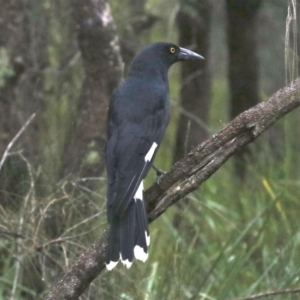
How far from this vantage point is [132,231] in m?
3.71

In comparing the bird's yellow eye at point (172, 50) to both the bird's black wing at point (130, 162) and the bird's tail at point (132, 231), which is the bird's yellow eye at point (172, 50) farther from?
the bird's tail at point (132, 231)

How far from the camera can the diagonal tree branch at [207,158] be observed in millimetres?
3387

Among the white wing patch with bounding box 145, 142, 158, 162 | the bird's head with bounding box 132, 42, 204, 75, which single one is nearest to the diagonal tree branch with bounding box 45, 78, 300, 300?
the white wing patch with bounding box 145, 142, 158, 162

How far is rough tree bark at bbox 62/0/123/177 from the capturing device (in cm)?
503

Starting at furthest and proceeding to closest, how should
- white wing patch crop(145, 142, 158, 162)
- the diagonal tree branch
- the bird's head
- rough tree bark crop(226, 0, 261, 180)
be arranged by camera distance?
rough tree bark crop(226, 0, 261, 180) < the bird's head < white wing patch crop(145, 142, 158, 162) < the diagonal tree branch

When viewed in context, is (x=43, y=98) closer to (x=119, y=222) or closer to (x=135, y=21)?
(x=135, y=21)

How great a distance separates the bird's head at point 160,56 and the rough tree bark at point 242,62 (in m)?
2.48

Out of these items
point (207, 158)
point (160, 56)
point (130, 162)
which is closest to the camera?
point (207, 158)

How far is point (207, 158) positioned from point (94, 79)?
1864 mm

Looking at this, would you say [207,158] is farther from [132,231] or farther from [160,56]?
[160,56]

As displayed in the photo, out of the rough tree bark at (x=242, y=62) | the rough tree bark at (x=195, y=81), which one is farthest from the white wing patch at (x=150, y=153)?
the rough tree bark at (x=242, y=62)

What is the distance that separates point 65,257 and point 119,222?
583 millimetres

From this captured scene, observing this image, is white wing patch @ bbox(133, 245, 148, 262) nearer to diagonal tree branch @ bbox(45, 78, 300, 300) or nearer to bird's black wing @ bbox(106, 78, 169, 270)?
bird's black wing @ bbox(106, 78, 169, 270)

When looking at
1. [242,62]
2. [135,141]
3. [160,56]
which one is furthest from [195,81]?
[135,141]
